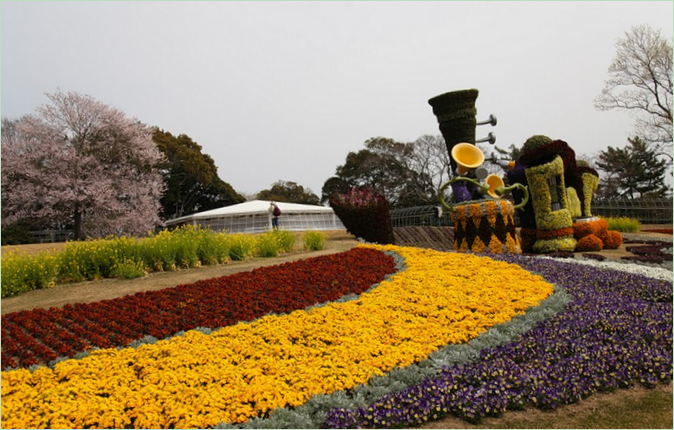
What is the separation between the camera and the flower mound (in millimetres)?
4008

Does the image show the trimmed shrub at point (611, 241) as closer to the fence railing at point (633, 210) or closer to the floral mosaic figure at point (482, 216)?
the floral mosaic figure at point (482, 216)

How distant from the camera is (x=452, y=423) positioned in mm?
3930

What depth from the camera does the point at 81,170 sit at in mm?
24266

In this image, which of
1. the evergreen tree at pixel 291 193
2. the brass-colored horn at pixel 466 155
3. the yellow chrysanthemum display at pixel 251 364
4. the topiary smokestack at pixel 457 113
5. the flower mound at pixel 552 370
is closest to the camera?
the yellow chrysanthemum display at pixel 251 364

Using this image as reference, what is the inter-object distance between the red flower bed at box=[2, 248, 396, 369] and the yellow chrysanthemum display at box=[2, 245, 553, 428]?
415mm

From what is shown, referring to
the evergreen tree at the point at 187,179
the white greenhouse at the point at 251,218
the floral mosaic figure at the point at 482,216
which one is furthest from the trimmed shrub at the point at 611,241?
the evergreen tree at the point at 187,179

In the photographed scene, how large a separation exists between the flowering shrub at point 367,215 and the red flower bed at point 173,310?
6965 mm

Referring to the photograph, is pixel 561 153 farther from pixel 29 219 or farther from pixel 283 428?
pixel 29 219

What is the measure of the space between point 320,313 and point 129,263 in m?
4.92

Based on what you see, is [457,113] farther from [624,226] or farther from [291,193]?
[291,193]

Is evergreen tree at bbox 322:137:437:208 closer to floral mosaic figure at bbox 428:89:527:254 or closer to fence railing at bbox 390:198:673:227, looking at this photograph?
fence railing at bbox 390:198:673:227

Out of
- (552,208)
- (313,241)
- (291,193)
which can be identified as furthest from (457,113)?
(291,193)

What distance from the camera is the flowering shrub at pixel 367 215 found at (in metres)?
16.6

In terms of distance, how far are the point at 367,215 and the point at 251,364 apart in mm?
12149
